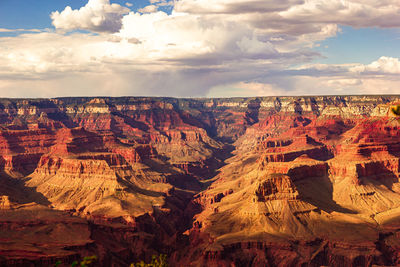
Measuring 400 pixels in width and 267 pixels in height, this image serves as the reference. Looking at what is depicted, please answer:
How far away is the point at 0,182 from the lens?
193 m

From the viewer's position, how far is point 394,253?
129875mm

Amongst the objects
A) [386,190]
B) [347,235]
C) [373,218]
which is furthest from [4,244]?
[386,190]

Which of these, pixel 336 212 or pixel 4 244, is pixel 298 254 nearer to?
pixel 336 212

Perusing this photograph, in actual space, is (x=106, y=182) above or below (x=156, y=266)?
above

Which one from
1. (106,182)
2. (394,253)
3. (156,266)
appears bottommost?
(394,253)

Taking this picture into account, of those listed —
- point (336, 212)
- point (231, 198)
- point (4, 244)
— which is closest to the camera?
point (4, 244)

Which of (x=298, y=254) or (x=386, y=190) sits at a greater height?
(x=386, y=190)

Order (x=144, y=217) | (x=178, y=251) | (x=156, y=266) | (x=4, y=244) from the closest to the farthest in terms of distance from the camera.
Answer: (x=156, y=266) < (x=4, y=244) < (x=178, y=251) < (x=144, y=217)

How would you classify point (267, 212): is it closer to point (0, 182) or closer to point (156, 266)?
point (156, 266)

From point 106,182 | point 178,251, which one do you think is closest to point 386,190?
point 178,251

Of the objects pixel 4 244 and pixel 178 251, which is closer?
pixel 4 244

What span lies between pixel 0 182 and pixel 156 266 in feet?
501

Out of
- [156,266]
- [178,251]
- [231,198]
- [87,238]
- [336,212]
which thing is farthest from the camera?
[231,198]

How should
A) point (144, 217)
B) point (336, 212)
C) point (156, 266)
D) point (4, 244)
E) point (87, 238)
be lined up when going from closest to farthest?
point (156, 266), point (4, 244), point (87, 238), point (336, 212), point (144, 217)
